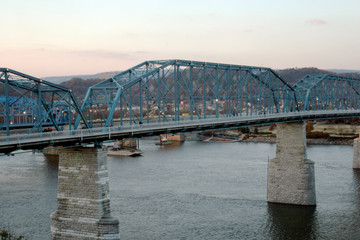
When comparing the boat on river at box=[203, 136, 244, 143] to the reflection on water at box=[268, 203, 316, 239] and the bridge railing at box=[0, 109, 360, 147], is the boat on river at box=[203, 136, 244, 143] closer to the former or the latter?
the bridge railing at box=[0, 109, 360, 147]

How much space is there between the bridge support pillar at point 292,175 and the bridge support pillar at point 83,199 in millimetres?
15937

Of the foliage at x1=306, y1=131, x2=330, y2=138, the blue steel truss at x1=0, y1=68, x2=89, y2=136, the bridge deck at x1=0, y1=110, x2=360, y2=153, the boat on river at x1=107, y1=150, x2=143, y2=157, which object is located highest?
the blue steel truss at x1=0, y1=68, x2=89, y2=136

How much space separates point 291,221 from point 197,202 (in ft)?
19.5

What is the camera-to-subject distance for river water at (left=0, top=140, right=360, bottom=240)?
96.2ft

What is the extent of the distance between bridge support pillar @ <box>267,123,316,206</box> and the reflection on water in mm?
642

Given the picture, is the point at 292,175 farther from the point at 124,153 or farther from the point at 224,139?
the point at 224,139

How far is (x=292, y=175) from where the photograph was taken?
36.9m

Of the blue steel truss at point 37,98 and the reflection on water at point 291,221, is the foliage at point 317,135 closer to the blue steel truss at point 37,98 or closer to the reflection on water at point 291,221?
the reflection on water at point 291,221

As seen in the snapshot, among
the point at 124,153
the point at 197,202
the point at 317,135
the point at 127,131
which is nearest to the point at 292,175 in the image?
the point at 197,202

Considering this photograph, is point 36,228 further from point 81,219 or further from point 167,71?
point 167,71

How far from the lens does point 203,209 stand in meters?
33.1

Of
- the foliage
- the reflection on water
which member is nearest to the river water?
the reflection on water

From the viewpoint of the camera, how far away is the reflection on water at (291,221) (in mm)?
29875

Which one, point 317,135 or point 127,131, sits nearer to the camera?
point 127,131
